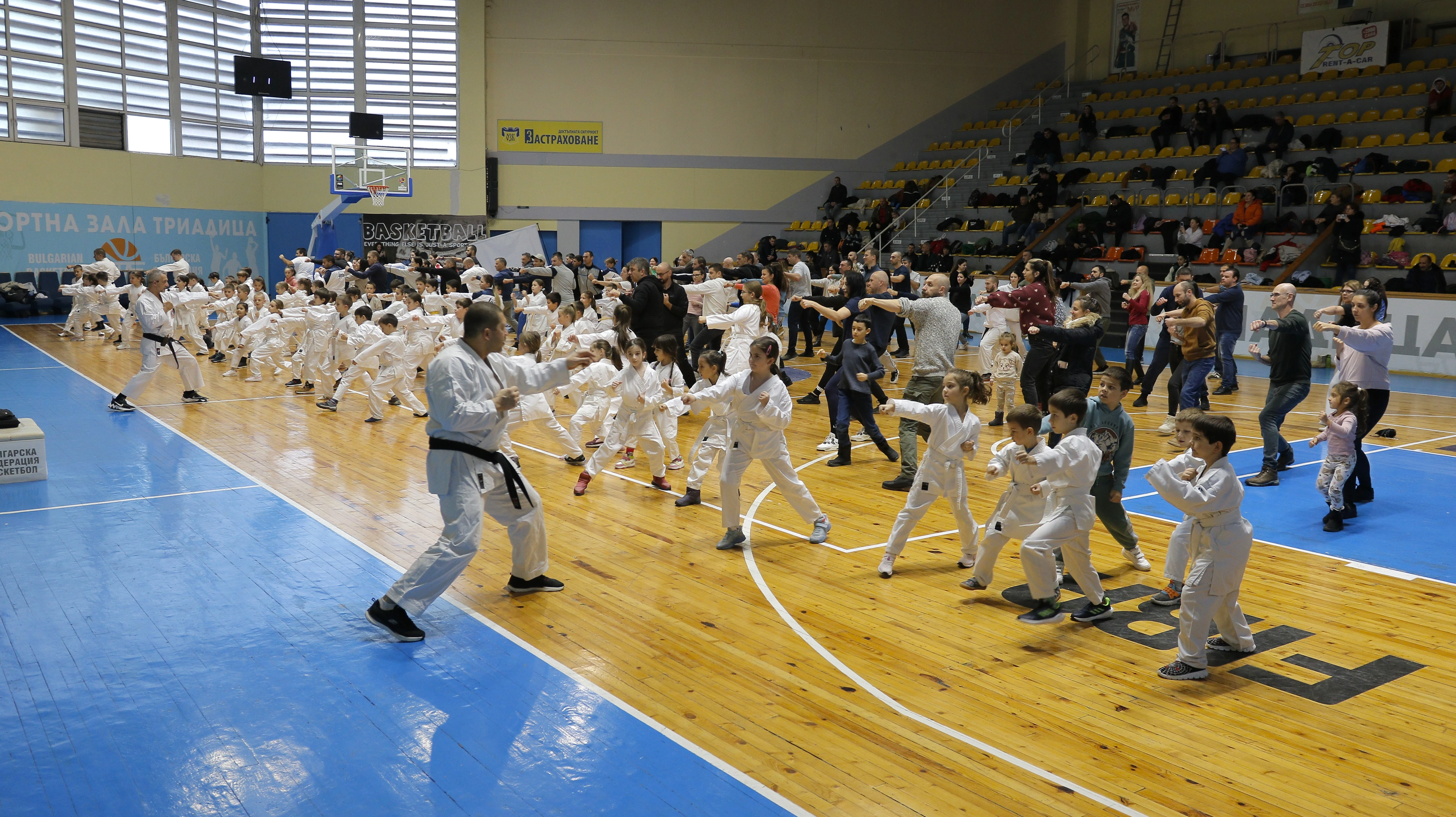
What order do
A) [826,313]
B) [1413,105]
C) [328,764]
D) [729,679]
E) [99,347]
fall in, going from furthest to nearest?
[1413,105] < [99,347] < [826,313] < [729,679] < [328,764]

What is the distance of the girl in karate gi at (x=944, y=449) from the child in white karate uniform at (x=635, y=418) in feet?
10.9

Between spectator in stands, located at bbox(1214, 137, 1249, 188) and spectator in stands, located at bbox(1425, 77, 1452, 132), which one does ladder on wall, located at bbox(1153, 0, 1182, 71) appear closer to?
spectator in stands, located at bbox(1214, 137, 1249, 188)

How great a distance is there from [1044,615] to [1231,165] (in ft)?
69.2

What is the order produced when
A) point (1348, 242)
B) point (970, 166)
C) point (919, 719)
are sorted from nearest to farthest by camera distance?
point (919, 719), point (1348, 242), point (970, 166)

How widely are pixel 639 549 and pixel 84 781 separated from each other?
4.36 m

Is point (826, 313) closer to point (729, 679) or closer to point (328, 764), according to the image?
point (729, 679)

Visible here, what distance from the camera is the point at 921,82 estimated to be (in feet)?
112

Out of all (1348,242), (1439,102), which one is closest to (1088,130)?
(1439,102)

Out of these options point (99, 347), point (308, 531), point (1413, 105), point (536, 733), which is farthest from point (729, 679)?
point (1413, 105)

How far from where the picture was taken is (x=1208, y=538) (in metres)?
5.80

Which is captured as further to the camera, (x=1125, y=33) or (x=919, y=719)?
(x=1125, y=33)

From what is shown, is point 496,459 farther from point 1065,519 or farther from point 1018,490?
point 1065,519

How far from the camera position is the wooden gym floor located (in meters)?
4.77

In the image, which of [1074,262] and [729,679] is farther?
[1074,262]
